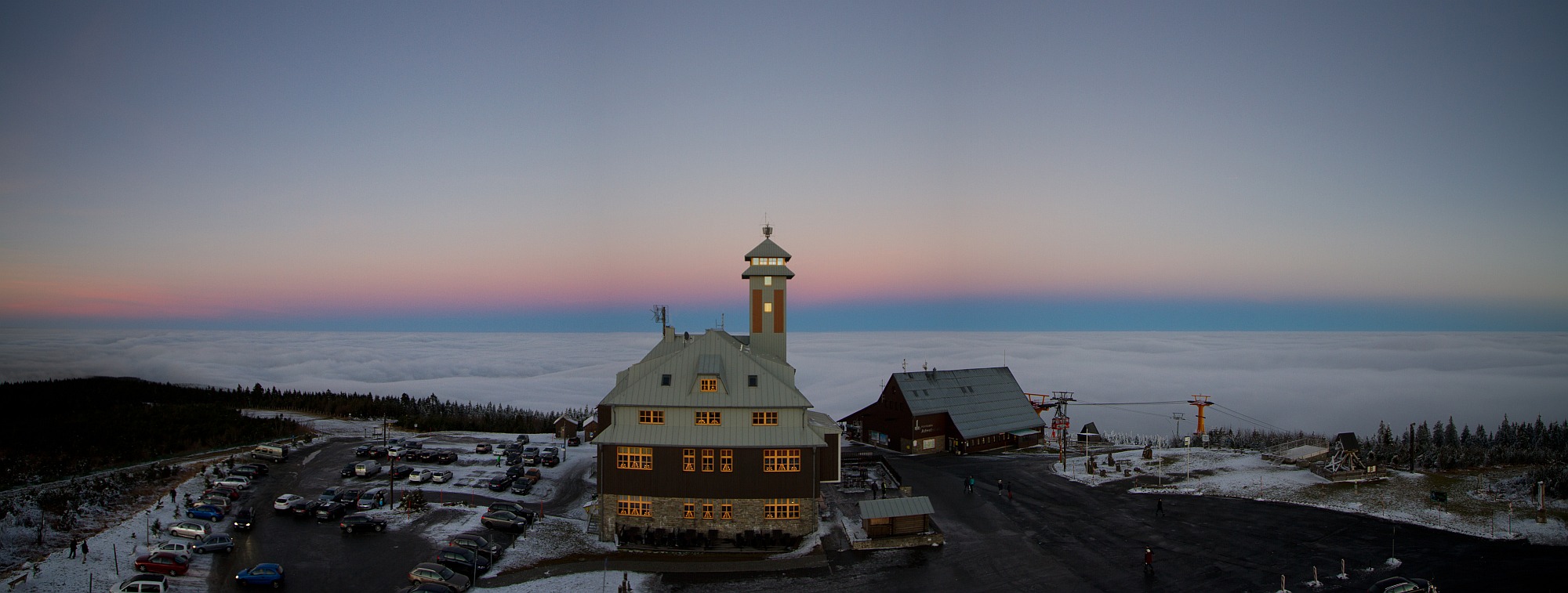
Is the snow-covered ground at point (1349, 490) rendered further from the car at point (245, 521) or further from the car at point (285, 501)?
the car at point (245, 521)

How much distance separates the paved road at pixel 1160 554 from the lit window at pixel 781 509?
3083 mm

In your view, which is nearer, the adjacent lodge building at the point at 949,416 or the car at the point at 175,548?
the car at the point at 175,548

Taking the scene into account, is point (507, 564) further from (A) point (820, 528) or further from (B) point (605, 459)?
(A) point (820, 528)

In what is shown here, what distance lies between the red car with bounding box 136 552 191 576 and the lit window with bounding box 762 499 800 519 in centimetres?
2484

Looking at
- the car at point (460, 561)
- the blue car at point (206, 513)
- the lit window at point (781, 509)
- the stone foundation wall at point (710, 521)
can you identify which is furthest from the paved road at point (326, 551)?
the lit window at point (781, 509)

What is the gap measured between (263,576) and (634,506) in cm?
1509

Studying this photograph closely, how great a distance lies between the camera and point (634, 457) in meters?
34.9

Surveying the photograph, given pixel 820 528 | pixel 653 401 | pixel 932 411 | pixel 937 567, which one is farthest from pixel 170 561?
pixel 932 411

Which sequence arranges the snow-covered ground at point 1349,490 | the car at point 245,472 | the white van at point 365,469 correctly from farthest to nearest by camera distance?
the white van at point 365,469 → the car at point 245,472 → the snow-covered ground at point 1349,490

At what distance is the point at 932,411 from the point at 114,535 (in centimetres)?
5217

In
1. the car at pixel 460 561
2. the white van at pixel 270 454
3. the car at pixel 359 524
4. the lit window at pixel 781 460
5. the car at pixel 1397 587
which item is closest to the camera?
the car at pixel 1397 587

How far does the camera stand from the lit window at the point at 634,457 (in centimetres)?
3478

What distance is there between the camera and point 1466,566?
99.2ft

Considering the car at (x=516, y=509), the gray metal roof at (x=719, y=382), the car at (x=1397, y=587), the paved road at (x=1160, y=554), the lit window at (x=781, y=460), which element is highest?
the gray metal roof at (x=719, y=382)
